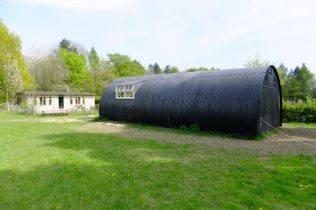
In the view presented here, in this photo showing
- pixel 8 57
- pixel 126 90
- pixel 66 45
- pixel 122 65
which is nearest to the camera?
pixel 126 90

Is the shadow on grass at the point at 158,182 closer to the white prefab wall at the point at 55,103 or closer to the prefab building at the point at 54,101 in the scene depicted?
the prefab building at the point at 54,101

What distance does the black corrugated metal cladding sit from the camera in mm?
11969

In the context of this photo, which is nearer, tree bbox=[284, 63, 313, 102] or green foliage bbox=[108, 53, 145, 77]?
green foliage bbox=[108, 53, 145, 77]

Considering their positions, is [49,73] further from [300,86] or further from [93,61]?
[300,86]

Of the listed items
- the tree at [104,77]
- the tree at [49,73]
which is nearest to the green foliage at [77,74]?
the tree at [49,73]

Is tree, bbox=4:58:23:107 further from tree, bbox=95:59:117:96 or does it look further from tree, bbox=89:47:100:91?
tree, bbox=89:47:100:91

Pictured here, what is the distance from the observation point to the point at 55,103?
33.1m

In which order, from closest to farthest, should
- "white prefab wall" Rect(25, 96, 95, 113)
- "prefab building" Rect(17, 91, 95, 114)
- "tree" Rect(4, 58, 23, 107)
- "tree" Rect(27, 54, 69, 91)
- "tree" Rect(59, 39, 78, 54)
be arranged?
"prefab building" Rect(17, 91, 95, 114), "white prefab wall" Rect(25, 96, 95, 113), "tree" Rect(4, 58, 23, 107), "tree" Rect(27, 54, 69, 91), "tree" Rect(59, 39, 78, 54)

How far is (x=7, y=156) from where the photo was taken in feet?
25.8

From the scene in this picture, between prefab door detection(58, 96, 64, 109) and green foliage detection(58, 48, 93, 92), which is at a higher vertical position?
green foliage detection(58, 48, 93, 92)

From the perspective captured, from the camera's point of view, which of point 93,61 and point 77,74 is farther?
point 93,61

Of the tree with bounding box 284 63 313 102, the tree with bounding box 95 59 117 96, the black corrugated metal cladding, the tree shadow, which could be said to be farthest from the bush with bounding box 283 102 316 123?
the tree with bounding box 284 63 313 102

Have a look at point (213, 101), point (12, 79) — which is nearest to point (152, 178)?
point (213, 101)

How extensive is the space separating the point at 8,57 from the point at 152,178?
118 feet
